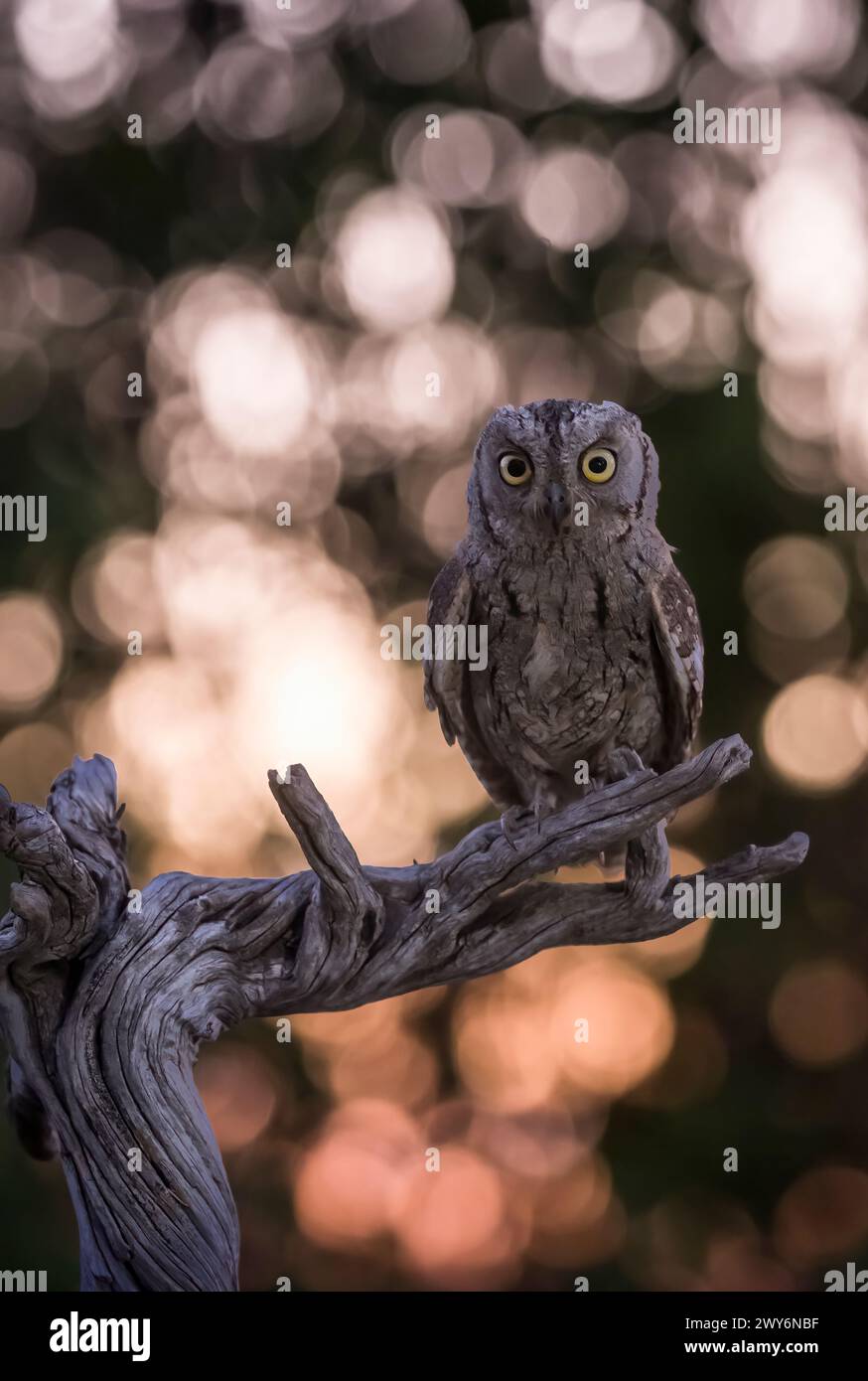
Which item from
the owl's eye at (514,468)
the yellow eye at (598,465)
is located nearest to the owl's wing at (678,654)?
the yellow eye at (598,465)

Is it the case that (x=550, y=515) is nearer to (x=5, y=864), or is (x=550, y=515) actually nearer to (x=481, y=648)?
(x=481, y=648)

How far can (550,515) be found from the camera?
378 cm

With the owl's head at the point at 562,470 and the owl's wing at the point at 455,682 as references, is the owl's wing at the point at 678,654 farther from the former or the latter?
the owl's wing at the point at 455,682

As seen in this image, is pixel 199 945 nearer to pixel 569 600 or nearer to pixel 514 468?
pixel 569 600

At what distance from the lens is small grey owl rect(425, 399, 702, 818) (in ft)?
12.6

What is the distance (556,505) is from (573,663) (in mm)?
497

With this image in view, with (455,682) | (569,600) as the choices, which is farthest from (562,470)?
(455,682)

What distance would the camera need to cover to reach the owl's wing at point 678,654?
395 centimetres

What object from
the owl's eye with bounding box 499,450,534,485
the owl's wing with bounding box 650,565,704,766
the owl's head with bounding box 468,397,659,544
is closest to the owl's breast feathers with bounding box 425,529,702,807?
the owl's wing with bounding box 650,565,704,766

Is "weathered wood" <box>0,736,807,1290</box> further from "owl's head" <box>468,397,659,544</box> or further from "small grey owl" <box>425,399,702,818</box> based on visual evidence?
"owl's head" <box>468,397,659,544</box>

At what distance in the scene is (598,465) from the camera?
3873mm
